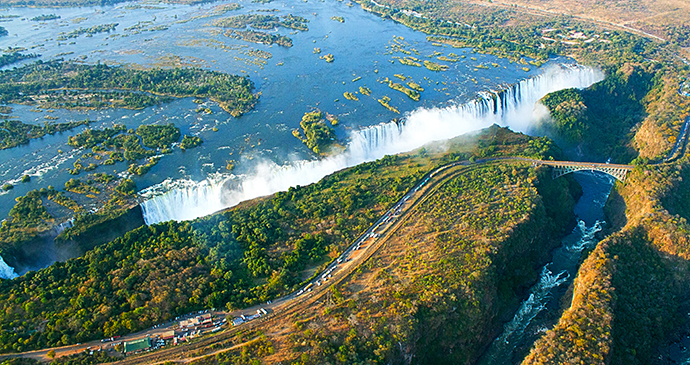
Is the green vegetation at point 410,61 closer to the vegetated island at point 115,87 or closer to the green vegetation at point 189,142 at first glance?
the vegetated island at point 115,87

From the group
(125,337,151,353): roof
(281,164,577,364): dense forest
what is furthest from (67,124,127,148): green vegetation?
(281,164,577,364): dense forest

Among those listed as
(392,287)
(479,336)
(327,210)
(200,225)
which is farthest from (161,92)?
(479,336)

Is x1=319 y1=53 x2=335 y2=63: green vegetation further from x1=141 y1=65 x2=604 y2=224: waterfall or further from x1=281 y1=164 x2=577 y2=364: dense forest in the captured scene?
x1=281 y1=164 x2=577 y2=364: dense forest

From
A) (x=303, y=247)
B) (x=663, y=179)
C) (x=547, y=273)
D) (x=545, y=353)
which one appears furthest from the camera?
(x=663, y=179)

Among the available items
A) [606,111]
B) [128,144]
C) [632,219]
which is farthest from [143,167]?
[606,111]

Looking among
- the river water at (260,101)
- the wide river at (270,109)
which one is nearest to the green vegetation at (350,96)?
the wide river at (270,109)

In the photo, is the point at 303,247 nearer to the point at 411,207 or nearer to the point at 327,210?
the point at 327,210

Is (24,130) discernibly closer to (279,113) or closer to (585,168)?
(279,113)
